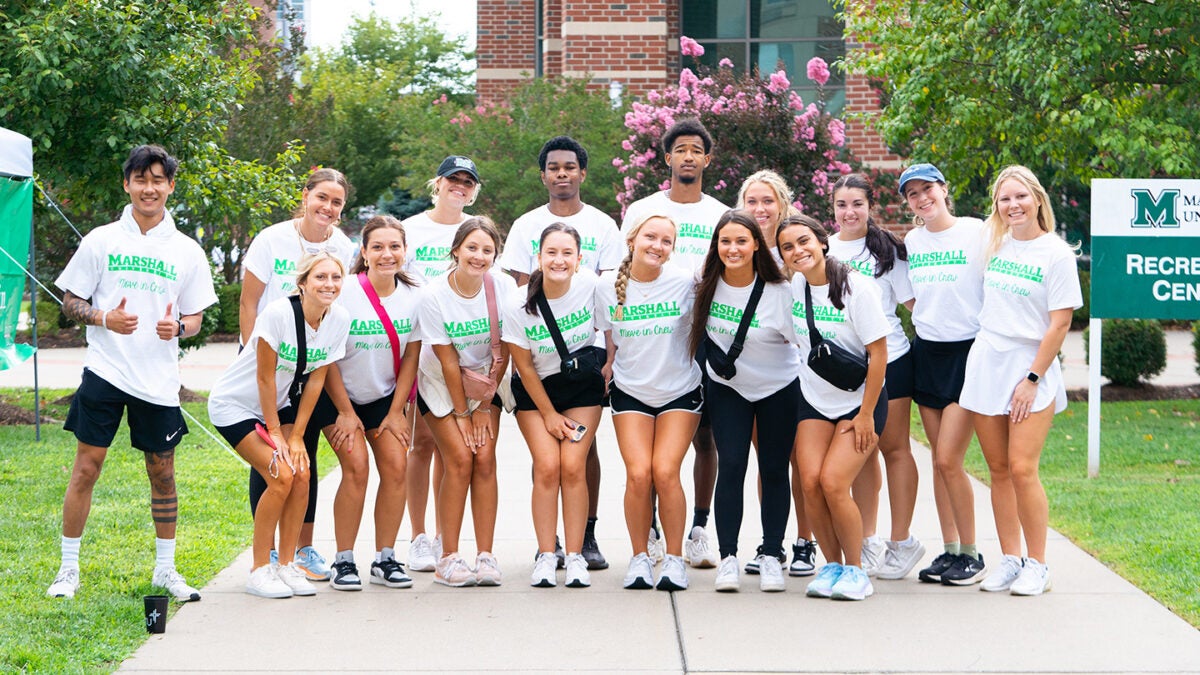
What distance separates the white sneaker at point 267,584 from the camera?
6.03 m

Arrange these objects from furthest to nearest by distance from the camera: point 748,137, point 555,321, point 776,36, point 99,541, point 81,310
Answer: point 776,36 → point 748,137 → point 99,541 → point 555,321 → point 81,310

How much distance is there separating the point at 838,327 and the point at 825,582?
44.2 inches

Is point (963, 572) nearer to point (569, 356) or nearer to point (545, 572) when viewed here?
point (545, 572)

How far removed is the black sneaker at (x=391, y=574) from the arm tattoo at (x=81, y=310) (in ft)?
5.47

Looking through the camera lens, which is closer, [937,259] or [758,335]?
[758,335]

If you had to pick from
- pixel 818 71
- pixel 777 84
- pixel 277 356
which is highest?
pixel 818 71

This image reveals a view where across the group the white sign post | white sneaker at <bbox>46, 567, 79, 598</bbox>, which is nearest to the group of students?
white sneaker at <bbox>46, 567, 79, 598</bbox>

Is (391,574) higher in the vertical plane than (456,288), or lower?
lower

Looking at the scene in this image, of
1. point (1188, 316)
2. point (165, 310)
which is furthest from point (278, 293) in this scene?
point (1188, 316)

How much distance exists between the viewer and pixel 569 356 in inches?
245

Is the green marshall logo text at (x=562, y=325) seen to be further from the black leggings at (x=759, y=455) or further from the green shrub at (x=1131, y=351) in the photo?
the green shrub at (x=1131, y=351)

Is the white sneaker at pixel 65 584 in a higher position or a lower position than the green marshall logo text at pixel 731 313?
lower

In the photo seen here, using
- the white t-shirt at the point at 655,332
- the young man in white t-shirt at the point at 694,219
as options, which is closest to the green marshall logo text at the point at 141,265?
the white t-shirt at the point at 655,332

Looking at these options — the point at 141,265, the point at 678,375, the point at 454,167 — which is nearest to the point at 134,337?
the point at 141,265
